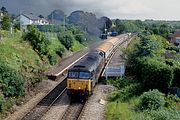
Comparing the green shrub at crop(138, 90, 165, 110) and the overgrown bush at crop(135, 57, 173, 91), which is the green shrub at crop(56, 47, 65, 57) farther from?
the green shrub at crop(138, 90, 165, 110)

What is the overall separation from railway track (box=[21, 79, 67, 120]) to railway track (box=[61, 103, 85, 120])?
1448 millimetres

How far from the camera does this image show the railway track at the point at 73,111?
21559 mm

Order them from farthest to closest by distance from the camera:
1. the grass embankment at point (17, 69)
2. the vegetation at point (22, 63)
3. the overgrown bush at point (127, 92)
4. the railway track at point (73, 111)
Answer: the overgrown bush at point (127, 92)
the vegetation at point (22, 63)
the grass embankment at point (17, 69)
the railway track at point (73, 111)

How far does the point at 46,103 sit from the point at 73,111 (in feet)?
8.99

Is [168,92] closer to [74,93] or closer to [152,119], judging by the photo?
[74,93]

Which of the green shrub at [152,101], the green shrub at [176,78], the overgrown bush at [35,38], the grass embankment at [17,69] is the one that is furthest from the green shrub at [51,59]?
the green shrub at [152,101]

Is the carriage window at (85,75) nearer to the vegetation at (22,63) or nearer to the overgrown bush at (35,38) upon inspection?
the vegetation at (22,63)

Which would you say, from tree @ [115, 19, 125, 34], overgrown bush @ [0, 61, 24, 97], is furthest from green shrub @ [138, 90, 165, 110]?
tree @ [115, 19, 125, 34]

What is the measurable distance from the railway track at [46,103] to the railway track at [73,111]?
4.75 ft

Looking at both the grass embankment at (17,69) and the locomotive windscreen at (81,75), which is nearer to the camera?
the grass embankment at (17,69)

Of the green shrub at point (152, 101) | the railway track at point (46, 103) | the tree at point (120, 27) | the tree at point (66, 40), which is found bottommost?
the railway track at point (46, 103)

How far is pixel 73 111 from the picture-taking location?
23.1m

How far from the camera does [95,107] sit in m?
24.0

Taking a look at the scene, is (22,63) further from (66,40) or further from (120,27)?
(120,27)
